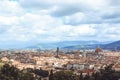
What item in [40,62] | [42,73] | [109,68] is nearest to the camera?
[109,68]

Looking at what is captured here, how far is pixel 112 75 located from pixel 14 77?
21.6m

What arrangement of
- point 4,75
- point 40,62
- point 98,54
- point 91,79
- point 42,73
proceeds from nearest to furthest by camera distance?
point 4,75 < point 91,79 < point 42,73 < point 40,62 < point 98,54

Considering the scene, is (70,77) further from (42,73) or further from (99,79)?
(42,73)

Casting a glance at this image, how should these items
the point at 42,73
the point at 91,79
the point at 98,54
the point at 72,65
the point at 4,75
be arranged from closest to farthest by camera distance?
the point at 4,75, the point at 91,79, the point at 42,73, the point at 72,65, the point at 98,54

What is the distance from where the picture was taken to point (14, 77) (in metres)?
46.5

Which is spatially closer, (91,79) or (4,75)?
(4,75)

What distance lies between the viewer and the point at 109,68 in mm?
62969

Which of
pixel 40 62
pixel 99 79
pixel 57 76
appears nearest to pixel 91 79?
pixel 99 79

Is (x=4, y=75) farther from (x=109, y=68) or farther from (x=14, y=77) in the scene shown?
(x=109, y=68)

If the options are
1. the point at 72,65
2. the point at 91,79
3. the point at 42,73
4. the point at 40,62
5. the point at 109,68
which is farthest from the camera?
the point at 40,62

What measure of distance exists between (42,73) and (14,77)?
117 ft

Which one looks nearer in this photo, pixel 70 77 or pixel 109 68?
pixel 70 77

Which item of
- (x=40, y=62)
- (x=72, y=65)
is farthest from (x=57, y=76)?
(x=40, y=62)

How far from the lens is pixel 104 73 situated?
6031cm
